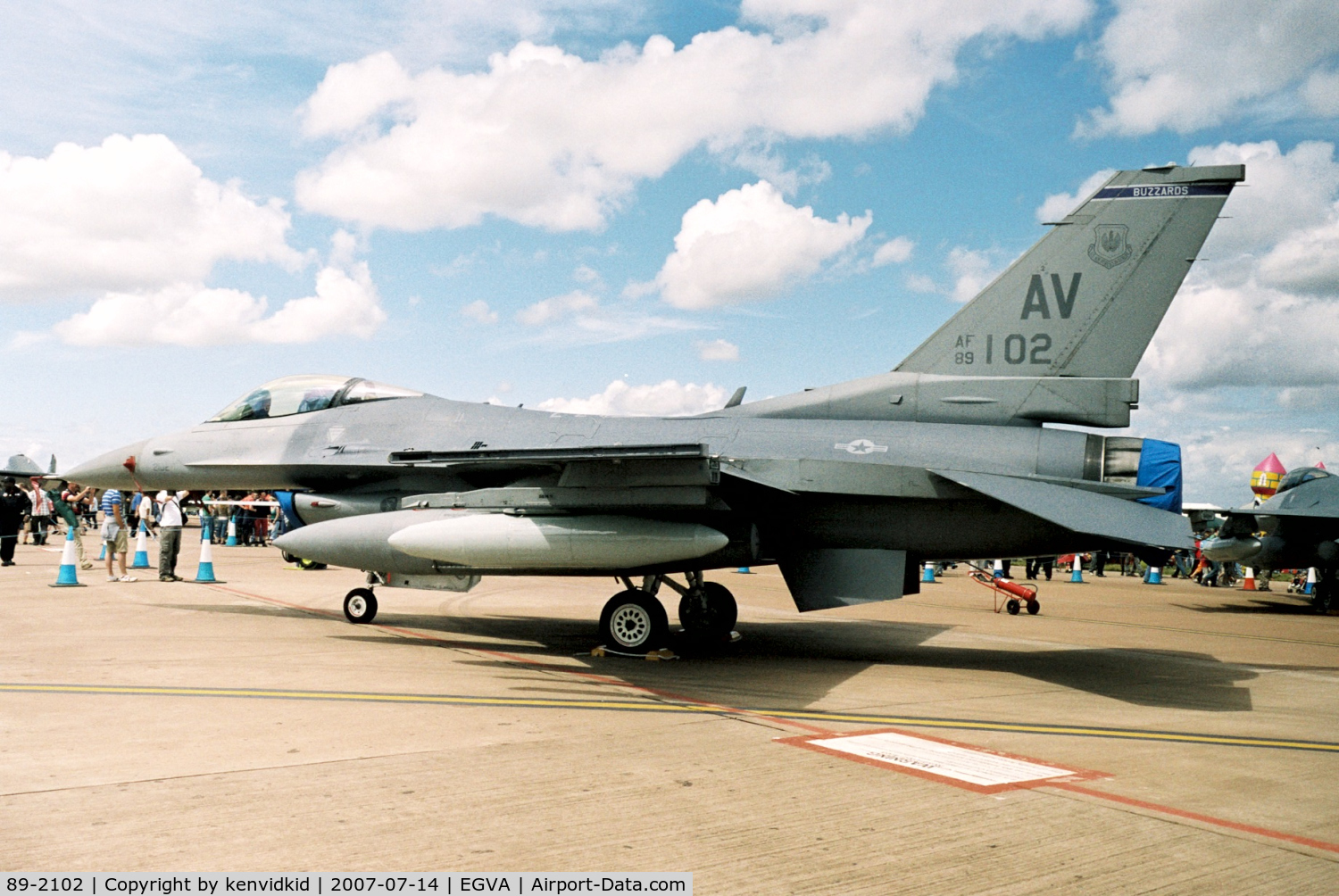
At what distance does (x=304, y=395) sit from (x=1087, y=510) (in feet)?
31.9

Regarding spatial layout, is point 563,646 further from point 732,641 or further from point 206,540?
point 206,540

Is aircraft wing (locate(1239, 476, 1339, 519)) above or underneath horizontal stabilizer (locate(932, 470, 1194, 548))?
above

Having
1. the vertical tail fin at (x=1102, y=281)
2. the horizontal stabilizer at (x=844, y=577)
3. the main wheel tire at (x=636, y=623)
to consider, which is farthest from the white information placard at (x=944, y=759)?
the vertical tail fin at (x=1102, y=281)

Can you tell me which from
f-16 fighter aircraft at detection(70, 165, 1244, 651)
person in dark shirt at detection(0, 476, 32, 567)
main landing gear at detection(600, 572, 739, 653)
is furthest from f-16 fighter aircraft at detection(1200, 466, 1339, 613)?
person in dark shirt at detection(0, 476, 32, 567)

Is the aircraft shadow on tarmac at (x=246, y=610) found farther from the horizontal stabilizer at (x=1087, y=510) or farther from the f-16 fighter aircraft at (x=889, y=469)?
the horizontal stabilizer at (x=1087, y=510)

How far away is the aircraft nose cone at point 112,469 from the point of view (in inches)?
526

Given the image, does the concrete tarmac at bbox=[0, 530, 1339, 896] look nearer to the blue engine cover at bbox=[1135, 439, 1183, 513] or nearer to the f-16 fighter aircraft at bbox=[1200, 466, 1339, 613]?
the blue engine cover at bbox=[1135, 439, 1183, 513]

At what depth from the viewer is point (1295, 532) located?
21.4 metres

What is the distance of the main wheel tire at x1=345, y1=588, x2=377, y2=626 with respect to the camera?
12742 mm

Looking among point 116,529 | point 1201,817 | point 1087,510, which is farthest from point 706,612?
point 116,529

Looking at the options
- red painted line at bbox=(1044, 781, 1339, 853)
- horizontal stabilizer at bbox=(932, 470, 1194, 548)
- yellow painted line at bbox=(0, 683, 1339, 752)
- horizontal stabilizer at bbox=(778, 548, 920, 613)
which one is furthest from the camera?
horizontal stabilizer at bbox=(778, 548, 920, 613)

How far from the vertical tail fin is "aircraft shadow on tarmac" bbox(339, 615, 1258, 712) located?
10.4 ft

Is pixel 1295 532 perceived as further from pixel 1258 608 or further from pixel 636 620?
pixel 636 620
